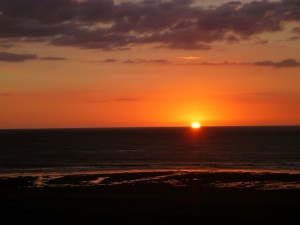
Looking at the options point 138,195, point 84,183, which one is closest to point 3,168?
point 84,183

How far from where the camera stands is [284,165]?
7956cm

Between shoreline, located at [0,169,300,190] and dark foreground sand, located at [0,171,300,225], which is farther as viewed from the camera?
shoreline, located at [0,169,300,190]

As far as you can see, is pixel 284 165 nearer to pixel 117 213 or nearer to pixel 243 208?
pixel 243 208

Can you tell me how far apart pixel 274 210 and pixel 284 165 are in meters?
45.5

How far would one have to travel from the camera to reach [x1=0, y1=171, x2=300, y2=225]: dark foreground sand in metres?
33.3

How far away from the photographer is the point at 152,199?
41.6 metres

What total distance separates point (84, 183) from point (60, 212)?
60.4 feet

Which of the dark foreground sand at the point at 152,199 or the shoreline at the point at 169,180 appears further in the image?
the shoreline at the point at 169,180

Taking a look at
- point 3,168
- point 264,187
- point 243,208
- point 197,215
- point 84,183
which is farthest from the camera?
point 3,168

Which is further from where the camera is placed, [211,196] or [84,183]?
[84,183]

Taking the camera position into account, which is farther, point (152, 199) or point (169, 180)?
point (169, 180)

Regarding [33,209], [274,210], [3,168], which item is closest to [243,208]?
[274,210]

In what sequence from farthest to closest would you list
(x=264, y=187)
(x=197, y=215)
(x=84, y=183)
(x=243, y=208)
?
(x=84, y=183), (x=264, y=187), (x=243, y=208), (x=197, y=215)

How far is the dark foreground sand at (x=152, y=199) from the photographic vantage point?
3331 centimetres
